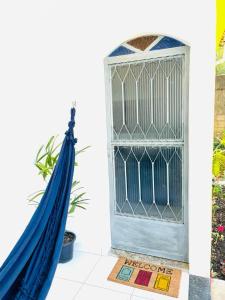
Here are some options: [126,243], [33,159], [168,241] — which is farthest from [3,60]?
[168,241]

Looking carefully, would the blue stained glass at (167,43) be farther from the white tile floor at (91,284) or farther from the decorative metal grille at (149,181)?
the white tile floor at (91,284)

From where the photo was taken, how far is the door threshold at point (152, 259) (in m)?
2.38

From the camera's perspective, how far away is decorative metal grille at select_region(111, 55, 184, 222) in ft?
7.53

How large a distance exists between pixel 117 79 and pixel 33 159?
4.13 ft

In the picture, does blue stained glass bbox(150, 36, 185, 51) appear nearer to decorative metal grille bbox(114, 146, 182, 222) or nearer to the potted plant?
decorative metal grille bbox(114, 146, 182, 222)

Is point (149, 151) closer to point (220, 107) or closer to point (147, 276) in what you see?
point (147, 276)

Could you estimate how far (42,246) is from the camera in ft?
5.47

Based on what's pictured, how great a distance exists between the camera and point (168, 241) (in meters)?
2.44

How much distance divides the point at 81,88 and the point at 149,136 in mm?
843

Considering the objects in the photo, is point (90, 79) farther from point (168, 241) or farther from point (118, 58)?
point (168, 241)

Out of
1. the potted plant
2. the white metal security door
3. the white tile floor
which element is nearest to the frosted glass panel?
the white metal security door

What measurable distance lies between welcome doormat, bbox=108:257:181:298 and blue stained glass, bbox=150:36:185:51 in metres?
2.11

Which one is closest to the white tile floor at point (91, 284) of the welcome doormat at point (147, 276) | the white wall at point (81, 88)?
the welcome doormat at point (147, 276)

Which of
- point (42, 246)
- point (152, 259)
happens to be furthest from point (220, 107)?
point (42, 246)
